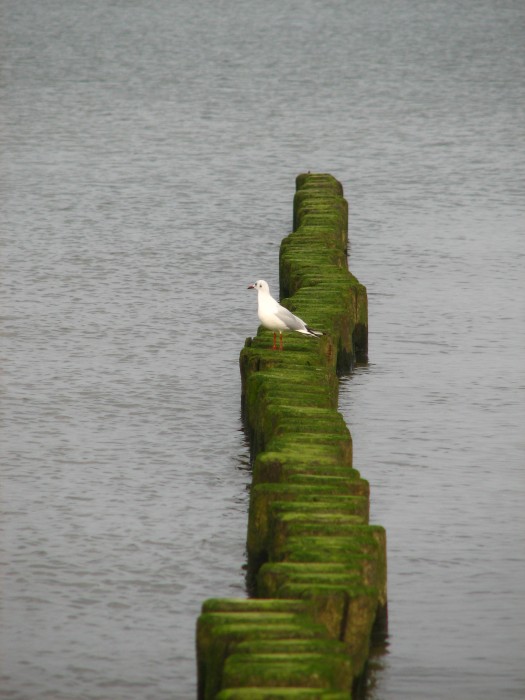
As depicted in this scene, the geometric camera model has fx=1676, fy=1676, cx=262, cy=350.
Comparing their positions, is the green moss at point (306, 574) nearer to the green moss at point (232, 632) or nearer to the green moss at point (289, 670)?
the green moss at point (232, 632)

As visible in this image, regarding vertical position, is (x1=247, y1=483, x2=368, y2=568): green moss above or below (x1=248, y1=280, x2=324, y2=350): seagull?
below

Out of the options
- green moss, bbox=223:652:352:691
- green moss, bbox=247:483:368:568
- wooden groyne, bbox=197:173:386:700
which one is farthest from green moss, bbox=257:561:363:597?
green moss, bbox=223:652:352:691

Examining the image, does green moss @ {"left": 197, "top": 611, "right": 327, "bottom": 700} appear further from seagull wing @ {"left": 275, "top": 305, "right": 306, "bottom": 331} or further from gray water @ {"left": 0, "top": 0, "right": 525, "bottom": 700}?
seagull wing @ {"left": 275, "top": 305, "right": 306, "bottom": 331}

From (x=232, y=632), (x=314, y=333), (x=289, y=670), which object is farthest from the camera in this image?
(x=314, y=333)

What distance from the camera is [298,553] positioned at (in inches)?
453

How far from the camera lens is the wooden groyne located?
980 centimetres

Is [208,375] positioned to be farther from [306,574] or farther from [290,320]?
[306,574]

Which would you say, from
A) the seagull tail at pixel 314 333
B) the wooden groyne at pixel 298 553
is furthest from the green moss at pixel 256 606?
the seagull tail at pixel 314 333

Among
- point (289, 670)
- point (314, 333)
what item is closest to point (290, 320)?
point (314, 333)

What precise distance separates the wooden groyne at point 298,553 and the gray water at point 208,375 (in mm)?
1011

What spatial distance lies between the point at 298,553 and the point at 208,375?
10.0m

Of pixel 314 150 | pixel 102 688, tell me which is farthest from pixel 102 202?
pixel 102 688

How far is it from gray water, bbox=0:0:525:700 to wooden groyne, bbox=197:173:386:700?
1011 millimetres

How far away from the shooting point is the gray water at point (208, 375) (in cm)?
1341
